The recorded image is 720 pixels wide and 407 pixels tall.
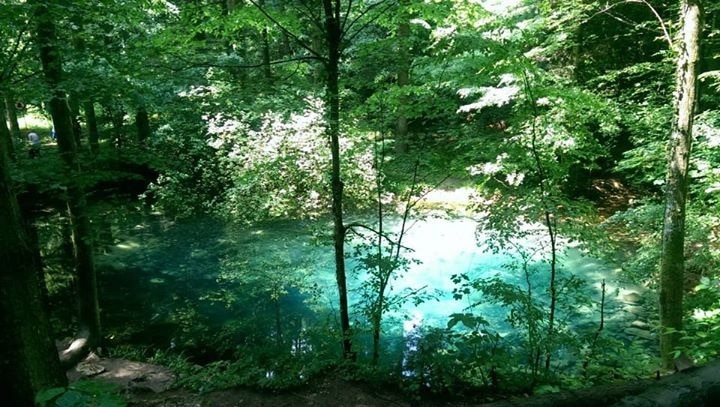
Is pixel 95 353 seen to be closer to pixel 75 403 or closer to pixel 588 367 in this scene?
pixel 75 403

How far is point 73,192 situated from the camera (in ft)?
21.4

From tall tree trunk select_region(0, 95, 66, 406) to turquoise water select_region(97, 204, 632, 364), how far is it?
3094mm

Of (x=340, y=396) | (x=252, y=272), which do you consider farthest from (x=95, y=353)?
(x=340, y=396)

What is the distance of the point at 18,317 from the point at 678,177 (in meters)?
6.26

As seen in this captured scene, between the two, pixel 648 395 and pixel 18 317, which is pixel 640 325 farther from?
pixel 18 317

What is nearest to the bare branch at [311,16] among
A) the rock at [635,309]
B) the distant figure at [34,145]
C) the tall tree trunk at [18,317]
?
the tall tree trunk at [18,317]

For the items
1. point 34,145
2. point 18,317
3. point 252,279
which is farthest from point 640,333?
point 34,145

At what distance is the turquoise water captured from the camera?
8180 mm

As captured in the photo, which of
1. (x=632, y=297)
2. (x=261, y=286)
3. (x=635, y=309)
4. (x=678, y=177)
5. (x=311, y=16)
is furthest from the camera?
→ (x=632, y=297)

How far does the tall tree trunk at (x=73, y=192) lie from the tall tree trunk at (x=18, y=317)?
2.24 metres

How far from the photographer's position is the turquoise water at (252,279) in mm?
8180

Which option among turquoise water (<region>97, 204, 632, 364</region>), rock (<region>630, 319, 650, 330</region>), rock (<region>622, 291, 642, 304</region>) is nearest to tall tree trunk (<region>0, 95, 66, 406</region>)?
turquoise water (<region>97, 204, 632, 364</region>)

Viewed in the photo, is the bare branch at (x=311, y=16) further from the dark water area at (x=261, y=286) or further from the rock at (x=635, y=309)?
the rock at (x=635, y=309)

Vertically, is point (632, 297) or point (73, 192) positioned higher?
point (73, 192)
